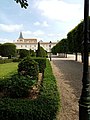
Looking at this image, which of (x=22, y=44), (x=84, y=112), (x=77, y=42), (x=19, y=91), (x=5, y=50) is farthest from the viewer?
(x=22, y=44)

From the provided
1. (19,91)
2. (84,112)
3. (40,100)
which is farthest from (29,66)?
(84,112)

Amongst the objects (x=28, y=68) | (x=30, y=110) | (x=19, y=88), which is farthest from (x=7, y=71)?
(x=30, y=110)

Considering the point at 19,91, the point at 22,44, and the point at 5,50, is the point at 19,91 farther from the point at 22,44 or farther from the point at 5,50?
the point at 22,44

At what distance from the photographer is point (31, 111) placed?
5672mm

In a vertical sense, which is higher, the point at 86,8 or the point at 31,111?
the point at 86,8

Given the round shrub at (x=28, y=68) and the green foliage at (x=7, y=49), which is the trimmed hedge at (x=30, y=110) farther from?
the green foliage at (x=7, y=49)

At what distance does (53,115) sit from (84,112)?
0.91 m

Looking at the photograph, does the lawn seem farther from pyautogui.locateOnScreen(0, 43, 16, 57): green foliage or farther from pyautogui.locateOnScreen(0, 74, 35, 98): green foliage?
pyautogui.locateOnScreen(0, 43, 16, 57): green foliage

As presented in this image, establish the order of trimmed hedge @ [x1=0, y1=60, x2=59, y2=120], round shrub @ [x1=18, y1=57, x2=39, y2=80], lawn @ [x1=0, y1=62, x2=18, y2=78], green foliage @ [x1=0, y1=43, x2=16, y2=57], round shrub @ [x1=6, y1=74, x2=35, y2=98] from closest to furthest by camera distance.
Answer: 1. trimmed hedge @ [x1=0, y1=60, x2=59, y2=120]
2. round shrub @ [x1=6, y1=74, x2=35, y2=98]
3. round shrub @ [x1=18, y1=57, x2=39, y2=80]
4. lawn @ [x1=0, y1=62, x2=18, y2=78]
5. green foliage @ [x1=0, y1=43, x2=16, y2=57]

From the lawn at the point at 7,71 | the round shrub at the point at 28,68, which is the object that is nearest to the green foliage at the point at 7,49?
the lawn at the point at 7,71

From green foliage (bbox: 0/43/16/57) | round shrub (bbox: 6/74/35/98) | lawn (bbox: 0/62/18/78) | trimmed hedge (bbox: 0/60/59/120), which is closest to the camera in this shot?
trimmed hedge (bbox: 0/60/59/120)

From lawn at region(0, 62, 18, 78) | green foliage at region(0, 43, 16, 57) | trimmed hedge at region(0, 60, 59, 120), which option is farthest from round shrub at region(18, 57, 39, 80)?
green foliage at region(0, 43, 16, 57)

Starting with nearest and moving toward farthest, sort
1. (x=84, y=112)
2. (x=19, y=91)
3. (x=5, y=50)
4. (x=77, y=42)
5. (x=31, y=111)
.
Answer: (x=84, y=112)
(x=31, y=111)
(x=19, y=91)
(x=77, y=42)
(x=5, y=50)

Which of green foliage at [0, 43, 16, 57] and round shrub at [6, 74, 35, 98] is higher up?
green foliage at [0, 43, 16, 57]
